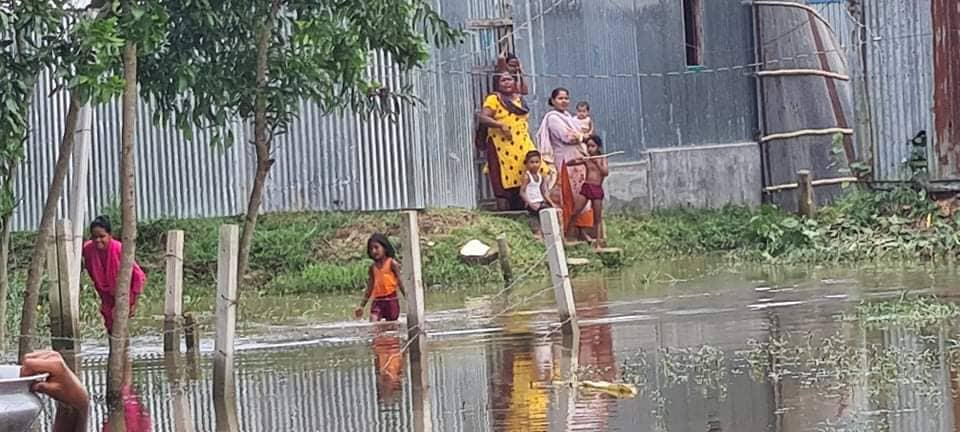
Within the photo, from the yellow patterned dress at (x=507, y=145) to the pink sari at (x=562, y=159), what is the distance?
0.28 metres

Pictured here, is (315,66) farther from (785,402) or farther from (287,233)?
(287,233)

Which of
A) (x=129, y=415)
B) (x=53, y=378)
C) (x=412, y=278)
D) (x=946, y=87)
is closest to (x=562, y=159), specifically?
(x=946, y=87)

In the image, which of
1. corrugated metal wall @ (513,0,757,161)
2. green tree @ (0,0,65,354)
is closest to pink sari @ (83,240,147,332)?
green tree @ (0,0,65,354)

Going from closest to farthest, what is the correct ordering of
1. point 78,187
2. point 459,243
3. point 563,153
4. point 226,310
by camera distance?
point 226,310 < point 78,187 < point 459,243 < point 563,153

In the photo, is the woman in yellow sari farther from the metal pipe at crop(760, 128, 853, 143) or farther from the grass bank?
the metal pipe at crop(760, 128, 853, 143)

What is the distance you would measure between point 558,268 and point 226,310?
12.0 ft

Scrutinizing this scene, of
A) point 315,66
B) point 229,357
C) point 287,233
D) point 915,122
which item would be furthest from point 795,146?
A: point 229,357

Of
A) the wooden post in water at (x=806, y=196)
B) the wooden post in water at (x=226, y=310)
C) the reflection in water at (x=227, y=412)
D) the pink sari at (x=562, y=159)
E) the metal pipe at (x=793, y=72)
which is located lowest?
the reflection in water at (x=227, y=412)

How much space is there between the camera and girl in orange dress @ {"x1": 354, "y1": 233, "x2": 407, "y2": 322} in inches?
609

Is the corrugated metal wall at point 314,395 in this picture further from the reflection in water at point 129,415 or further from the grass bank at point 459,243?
the grass bank at point 459,243

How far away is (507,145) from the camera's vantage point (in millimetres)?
22438

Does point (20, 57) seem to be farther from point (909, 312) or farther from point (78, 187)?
point (909, 312)

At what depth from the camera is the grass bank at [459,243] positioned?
20.0m

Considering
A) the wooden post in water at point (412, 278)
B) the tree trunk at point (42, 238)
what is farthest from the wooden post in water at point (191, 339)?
the wooden post in water at point (412, 278)
